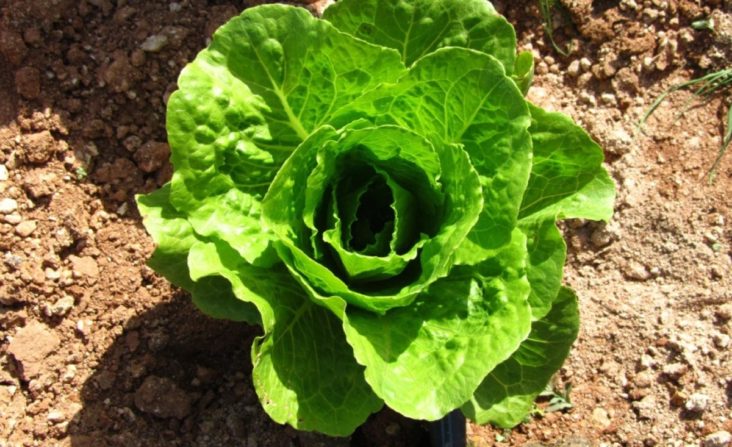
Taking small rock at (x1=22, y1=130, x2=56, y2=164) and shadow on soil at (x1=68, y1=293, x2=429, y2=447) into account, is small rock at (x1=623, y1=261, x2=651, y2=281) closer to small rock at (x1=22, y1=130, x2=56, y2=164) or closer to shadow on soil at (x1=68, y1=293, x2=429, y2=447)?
shadow on soil at (x1=68, y1=293, x2=429, y2=447)

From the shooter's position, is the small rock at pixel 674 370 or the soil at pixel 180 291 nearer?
the soil at pixel 180 291

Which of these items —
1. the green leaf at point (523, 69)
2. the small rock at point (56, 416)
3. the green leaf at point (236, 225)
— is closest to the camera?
the green leaf at point (236, 225)

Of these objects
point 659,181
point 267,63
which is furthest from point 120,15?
point 659,181

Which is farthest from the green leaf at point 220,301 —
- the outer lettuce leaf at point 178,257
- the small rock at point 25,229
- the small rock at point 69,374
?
the small rock at point 25,229

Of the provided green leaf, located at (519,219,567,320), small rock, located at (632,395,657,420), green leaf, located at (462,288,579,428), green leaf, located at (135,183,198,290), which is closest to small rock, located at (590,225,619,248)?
small rock, located at (632,395,657,420)

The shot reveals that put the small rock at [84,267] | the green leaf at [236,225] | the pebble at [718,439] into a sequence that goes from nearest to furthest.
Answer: the green leaf at [236,225] → the small rock at [84,267] → the pebble at [718,439]

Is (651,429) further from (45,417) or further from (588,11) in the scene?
(45,417)

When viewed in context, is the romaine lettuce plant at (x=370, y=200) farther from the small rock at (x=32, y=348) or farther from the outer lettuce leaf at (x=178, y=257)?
the small rock at (x=32, y=348)

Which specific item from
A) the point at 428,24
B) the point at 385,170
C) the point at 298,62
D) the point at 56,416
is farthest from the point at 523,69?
the point at 56,416
